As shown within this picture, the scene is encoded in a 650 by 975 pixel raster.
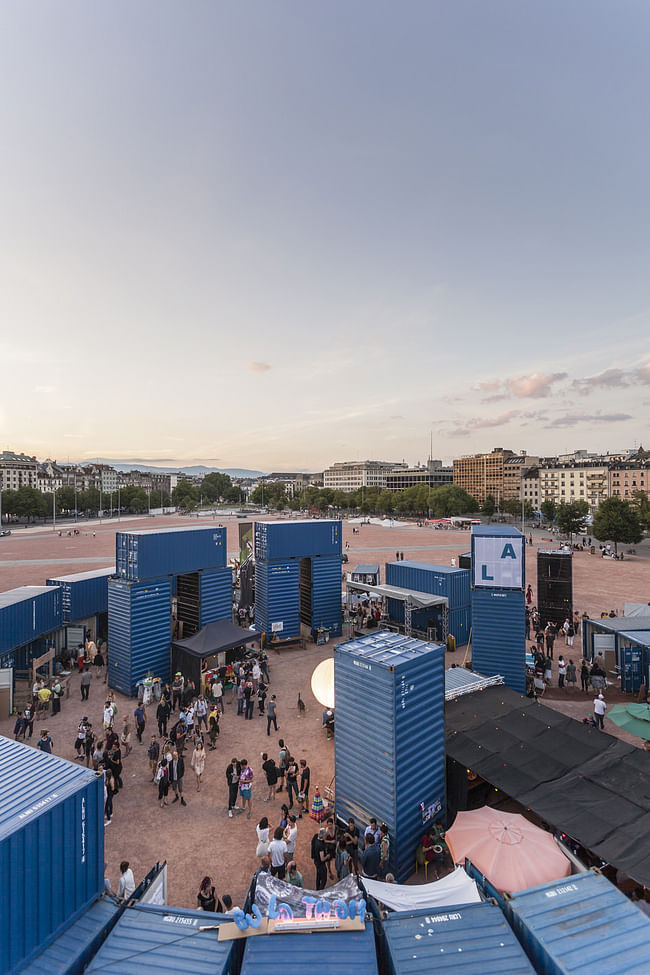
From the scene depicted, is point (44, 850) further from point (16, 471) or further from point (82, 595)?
point (16, 471)

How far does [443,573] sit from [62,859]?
60.5 ft

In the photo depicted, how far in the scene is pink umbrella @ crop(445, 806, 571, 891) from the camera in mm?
6992

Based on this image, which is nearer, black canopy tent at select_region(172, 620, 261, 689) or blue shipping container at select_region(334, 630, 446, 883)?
blue shipping container at select_region(334, 630, 446, 883)

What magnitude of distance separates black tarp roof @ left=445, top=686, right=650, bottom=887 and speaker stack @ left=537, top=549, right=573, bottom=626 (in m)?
13.6

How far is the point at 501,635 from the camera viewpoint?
1623 cm

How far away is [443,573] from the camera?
22391mm

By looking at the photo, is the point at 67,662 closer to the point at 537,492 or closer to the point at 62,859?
the point at 62,859

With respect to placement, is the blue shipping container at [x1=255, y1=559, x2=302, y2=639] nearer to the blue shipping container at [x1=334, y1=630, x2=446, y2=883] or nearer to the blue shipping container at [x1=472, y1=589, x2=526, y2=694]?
the blue shipping container at [x1=472, y1=589, x2=526, y2=694]

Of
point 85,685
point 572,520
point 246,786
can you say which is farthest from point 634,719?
point 572,520

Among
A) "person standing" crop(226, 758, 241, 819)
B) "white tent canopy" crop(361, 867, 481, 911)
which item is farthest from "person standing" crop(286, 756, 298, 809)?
"white tent canopy" crop(361, 867, 481, 911)

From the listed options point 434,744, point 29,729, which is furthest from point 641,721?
point 29,729

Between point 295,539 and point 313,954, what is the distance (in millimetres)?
16921

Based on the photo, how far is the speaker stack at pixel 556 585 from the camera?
24.0 metres

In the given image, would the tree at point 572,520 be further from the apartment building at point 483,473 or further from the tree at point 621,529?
the apartment building at point 483,473
